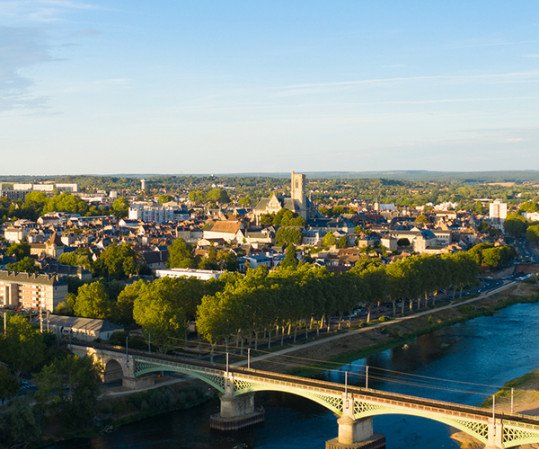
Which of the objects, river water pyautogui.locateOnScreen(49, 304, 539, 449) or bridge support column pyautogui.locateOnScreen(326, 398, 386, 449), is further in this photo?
river water pyautogui.locateOnScreen(49, 304, 539, 449)

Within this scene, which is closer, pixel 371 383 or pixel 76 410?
pixel 76 410

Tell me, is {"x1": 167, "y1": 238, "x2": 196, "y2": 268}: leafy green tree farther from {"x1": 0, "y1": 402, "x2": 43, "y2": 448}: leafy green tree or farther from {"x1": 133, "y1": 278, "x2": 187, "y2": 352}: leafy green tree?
{"x1": 0, "y1": 402, "x2": 43, "y2": 448}: leafy green tree

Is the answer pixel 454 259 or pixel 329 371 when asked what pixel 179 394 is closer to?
pixel 329 371

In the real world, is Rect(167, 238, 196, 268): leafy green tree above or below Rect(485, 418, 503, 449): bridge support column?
above

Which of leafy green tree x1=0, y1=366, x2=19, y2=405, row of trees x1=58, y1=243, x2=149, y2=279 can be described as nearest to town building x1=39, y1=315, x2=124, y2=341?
leafy green tree x1=0, y1=366, x2=19, y2=405

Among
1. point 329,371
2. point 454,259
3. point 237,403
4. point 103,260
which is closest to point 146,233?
point 103,260

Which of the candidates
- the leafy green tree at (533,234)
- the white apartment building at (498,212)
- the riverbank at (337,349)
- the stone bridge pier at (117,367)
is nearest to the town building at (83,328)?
the stone bridge pier at (117,367)

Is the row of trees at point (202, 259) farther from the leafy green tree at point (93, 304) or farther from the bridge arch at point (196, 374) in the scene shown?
the bridge arch at point (196, 374)
